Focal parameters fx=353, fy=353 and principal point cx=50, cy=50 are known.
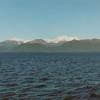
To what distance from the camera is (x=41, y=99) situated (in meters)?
34.9

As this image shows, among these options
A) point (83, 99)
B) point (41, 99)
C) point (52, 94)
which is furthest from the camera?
point (52, 94)

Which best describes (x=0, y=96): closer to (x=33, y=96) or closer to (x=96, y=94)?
(x=33, y=96)

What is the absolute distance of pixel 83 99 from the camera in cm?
3102

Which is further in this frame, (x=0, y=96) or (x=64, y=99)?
(x=0, y=96)

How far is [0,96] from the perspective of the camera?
3675 centimetres

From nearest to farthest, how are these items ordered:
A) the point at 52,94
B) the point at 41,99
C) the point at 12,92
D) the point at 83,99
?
the point at 83,99 → the point at 41,99 → the point at 52,94 → the point at 12,92

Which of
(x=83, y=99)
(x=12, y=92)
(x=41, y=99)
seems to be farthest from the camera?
(x=12, y=92)

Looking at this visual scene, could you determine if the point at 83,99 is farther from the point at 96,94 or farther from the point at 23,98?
the point at 23,98

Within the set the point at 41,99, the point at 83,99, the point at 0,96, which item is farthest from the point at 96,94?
the point at 0,96

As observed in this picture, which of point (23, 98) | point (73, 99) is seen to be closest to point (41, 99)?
point (23, 98)

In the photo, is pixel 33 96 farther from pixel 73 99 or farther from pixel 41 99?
pixel 73 99

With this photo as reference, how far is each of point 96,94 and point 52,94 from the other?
23.6 ft

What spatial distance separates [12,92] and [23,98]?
5473 mm

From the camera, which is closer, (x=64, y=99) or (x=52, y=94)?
(x=64, y=99)
